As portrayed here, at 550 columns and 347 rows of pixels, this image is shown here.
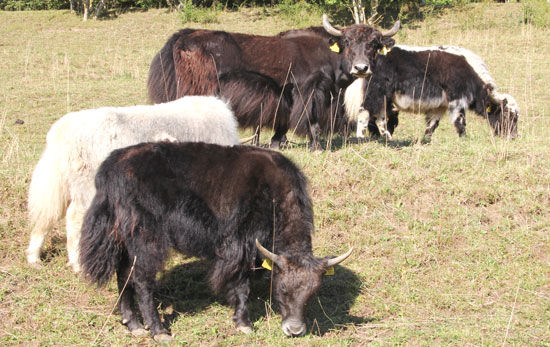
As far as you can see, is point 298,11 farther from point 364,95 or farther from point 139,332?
point 139,332

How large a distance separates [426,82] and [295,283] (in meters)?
6.16

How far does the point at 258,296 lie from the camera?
4.91 metres

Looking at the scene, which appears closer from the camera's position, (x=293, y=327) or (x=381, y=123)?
(x=293, y=327)

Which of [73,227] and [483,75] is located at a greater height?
[483,75]

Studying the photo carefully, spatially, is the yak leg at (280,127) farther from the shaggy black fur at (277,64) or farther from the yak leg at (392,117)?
the yak leg at (392,117)

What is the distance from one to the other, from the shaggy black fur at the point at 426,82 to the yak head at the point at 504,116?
0.02 meters

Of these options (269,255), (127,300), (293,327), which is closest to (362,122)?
(269,255)

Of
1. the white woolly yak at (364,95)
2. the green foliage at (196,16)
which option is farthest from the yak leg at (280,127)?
the green foliage at (196,16)

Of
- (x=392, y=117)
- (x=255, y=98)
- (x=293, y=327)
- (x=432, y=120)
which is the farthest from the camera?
(x=432, y=120)

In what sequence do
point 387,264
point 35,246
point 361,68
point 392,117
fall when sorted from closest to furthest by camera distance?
point 35,246 → point 387,264 → point 361,68 → point 392,117

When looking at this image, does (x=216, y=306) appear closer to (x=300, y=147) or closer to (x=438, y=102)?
(x=300, y=147)

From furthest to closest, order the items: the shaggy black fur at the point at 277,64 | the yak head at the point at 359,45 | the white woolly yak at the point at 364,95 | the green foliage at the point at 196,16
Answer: the green foliage at the point at 196,16 < the white woolly yak at the point at 364,95 < the yak head at the point at 359,45 < the shaggy black fur at the point at 277,64

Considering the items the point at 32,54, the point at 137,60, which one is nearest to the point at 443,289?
the point at 137,60

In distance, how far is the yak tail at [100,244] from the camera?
13.7 feet
